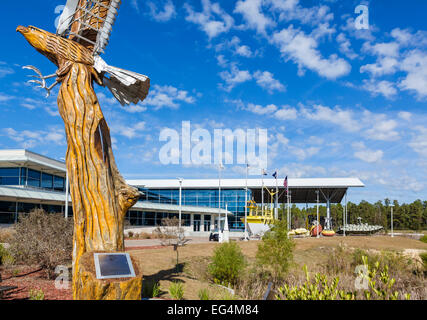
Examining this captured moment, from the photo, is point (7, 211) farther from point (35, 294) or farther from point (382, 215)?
point (382, 215)

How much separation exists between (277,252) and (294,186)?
120ft

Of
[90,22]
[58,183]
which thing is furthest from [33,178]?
[90,22]

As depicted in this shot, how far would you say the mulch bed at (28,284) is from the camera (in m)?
8.76

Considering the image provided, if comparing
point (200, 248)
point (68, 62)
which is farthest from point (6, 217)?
point (68, 62)

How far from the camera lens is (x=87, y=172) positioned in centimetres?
762

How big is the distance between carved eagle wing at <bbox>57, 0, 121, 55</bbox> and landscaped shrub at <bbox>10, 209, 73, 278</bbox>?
20.2ft

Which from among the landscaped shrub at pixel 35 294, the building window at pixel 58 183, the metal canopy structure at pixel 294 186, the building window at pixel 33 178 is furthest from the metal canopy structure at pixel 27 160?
the landscaped shrub at pixel 35 294

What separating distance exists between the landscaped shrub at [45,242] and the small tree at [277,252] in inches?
299

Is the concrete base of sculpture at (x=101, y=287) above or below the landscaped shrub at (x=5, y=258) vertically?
above

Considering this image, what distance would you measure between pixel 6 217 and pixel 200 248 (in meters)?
18.1

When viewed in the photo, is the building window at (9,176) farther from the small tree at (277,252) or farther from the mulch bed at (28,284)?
the small tree at (277,252)

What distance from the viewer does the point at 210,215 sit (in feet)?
200

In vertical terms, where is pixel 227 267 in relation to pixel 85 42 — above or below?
below
